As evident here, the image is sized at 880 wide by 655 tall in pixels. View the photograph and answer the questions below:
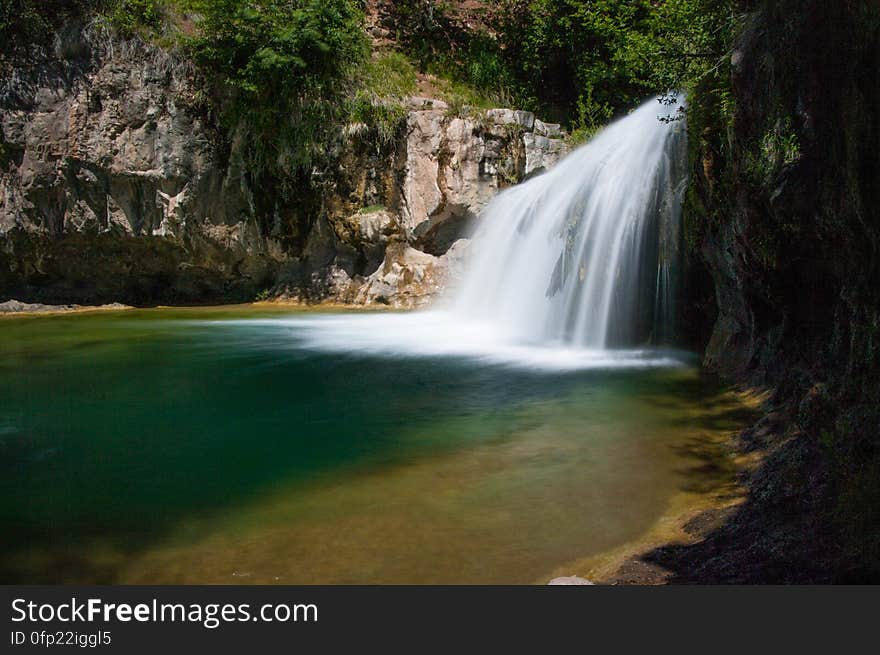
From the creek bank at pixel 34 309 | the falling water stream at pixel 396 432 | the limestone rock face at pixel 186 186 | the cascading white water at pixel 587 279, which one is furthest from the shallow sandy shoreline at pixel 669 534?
the creek bank at pixel 34 309

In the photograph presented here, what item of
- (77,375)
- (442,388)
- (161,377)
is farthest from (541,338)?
(77,375)

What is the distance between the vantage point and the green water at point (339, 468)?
3.20 m

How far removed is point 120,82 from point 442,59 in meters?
8.41

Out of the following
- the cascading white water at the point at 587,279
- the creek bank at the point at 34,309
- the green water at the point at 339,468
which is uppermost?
the cascading white water at the point at 587,279

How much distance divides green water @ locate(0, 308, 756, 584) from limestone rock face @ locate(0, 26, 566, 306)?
8202mm

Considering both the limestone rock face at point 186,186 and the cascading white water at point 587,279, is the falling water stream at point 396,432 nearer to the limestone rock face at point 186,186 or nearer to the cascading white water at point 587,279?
the cascading white water at point 587,279

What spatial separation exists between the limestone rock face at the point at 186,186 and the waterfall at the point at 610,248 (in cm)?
388

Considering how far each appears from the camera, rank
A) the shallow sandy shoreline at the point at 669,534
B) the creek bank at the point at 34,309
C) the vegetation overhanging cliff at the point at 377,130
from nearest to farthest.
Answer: the shallow sandy shoreline at the point at 669,534, the vegetation overhanging cliff at the point at 377,130, the creek bank at the point at 34,309

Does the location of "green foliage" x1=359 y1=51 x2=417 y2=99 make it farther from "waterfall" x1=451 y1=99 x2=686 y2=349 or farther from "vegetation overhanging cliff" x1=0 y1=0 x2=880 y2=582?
"waterfall" x1=451 y1=99 x2=686 y2=349

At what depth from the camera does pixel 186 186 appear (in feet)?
53.7

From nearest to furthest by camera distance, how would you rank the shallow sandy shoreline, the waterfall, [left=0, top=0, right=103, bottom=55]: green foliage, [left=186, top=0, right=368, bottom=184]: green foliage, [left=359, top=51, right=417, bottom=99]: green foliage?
the shallow sandy shoreline < the waterfall < [left=0, top=0, right=103, bottom=55]: green foliage < [left=186, top=0, right=368, bottom=184]: green foliage < [left=359, top=51, right=417, bottom=99]: green foliage

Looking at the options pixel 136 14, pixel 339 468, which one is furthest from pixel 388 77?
pixel 339 468

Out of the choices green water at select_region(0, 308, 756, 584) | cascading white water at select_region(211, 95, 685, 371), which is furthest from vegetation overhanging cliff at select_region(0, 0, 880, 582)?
green water at select_region(0, 308, 756, 584)

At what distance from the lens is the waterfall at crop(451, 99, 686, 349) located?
891 cm
